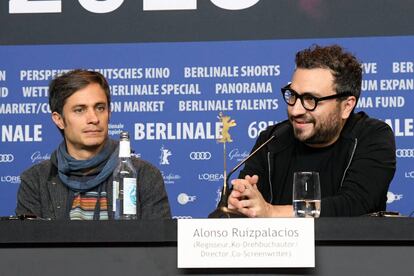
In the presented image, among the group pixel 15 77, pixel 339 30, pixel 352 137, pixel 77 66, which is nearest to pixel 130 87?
pixel 77 66

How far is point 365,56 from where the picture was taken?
14.0ft

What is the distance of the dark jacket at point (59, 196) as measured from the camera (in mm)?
3047

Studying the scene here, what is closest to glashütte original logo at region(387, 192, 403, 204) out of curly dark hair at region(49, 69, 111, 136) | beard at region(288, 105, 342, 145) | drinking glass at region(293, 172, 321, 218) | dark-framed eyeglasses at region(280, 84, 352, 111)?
beard at region(288, 105, 342, 145)

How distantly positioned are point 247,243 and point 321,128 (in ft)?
3.58

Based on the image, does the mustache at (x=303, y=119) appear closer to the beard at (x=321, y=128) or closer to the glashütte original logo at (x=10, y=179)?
the beard at (x=321, y=128)

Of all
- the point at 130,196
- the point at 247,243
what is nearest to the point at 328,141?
the point at 130,196

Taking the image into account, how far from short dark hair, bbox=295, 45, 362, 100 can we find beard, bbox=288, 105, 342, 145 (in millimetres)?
88

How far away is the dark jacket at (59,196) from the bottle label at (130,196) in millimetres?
621

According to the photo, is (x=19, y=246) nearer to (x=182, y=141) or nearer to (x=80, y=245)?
(x=80, y=245)

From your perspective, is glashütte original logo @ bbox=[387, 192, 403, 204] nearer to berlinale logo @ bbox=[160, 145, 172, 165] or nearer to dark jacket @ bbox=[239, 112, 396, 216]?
berlinale logo @ bbox=[160, 145, 172, 165]

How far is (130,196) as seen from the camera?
2.41 metres

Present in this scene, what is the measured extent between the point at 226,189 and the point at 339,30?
2.03 meters

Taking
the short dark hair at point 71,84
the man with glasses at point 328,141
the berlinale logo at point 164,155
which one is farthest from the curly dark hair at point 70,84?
the berlinale logo at point 164,155

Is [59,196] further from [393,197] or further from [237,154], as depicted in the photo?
[393,197]
